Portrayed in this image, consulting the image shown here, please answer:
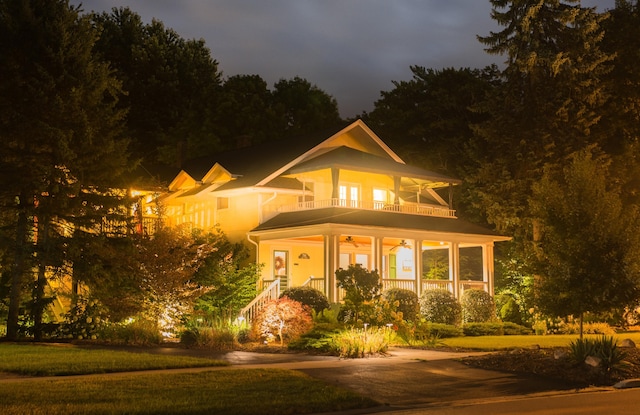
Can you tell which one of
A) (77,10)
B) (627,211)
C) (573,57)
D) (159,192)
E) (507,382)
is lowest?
(507,382)

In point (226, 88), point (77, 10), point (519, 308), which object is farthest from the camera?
point (226, 88)

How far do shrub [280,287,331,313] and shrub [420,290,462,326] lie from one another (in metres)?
4.68

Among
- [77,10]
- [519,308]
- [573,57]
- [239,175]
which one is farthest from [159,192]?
[573,57]

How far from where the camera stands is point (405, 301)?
32.4 meters

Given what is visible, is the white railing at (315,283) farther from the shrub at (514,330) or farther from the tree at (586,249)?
the tree at (586,249)

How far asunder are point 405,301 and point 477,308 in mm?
5210

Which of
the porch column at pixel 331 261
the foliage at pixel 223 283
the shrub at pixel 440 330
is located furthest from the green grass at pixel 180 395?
the porch column at pixel 331 261

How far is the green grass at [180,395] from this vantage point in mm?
12992

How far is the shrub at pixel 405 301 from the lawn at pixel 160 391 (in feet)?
46.1

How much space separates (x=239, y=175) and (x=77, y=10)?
13363 mm

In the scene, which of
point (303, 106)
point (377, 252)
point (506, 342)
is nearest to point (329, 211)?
point (377, 252)

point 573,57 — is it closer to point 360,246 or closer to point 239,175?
point 360,246

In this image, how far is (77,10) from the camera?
28.3 meters

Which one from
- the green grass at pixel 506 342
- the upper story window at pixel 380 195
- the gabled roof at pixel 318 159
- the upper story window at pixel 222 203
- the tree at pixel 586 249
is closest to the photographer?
the tree at pixel 586 249
